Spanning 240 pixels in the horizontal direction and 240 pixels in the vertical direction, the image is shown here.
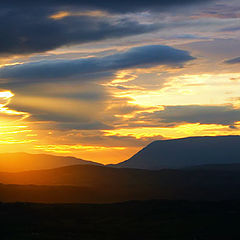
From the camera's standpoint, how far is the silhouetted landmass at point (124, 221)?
68812mm

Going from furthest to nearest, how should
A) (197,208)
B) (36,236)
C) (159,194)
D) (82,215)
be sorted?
(159,194), (197,208), (82,215), (36,236)

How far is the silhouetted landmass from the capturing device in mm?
68812

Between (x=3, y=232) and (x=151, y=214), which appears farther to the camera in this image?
(x=151, y=214)

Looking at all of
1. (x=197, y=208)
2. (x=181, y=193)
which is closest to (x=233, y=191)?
(x=181, y=193)

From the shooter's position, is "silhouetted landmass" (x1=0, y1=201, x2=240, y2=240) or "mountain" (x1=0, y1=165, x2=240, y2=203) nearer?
"silhouetted landmass" (x1=0, y1=201, x2=240, y2=240)

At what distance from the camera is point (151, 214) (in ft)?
310

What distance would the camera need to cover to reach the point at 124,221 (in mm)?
85000

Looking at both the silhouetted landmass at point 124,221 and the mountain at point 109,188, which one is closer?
the silhouetted landmass at point 124,221

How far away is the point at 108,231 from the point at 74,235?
6772 mm

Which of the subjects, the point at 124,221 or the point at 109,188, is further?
the point at 109,188

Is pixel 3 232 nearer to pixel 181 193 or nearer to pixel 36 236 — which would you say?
pixel 36 236

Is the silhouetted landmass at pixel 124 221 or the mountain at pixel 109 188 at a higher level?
the mountain at pixel 109 188

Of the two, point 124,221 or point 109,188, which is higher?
point 109,188

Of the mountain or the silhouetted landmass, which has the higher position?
the mountain
